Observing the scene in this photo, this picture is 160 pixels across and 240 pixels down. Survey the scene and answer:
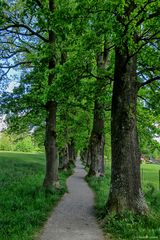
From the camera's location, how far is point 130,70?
488 inches

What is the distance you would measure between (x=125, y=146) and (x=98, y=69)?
206 inches

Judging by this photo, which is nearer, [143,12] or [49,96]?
[143,12]

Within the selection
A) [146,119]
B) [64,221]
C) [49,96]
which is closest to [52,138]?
[49,96]

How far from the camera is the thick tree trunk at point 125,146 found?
11.7 meters

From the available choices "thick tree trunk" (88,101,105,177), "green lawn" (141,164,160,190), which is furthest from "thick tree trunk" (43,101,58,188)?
"green lawn" (141,164,160,190)

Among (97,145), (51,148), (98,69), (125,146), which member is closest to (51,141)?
(51,148)

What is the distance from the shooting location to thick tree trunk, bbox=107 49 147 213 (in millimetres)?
11719

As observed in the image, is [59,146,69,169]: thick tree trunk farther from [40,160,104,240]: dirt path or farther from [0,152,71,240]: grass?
[40,160,104,240]: dirt path

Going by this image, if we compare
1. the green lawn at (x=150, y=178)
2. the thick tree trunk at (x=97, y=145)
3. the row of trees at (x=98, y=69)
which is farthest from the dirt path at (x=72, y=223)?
the green lawn at (x=150, y=178)

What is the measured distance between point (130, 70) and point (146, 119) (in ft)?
34.1

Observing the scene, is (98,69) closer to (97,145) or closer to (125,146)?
(125,146)

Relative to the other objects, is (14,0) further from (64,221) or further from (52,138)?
(64,221)

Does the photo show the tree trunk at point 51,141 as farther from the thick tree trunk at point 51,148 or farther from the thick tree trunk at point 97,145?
the thick tree trunk at point 97,145

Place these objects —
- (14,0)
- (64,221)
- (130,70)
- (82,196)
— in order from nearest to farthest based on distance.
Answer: (64,221), (130,70), (82,196), (14,0)
